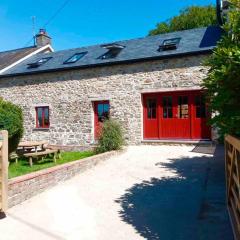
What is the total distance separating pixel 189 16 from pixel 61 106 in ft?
69.2

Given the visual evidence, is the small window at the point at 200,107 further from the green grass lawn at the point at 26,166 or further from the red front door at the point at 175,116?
the green grass lawn at the point at 26,166

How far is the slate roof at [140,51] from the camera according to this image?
1422cm

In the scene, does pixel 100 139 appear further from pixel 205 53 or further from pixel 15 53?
pixel 15 53

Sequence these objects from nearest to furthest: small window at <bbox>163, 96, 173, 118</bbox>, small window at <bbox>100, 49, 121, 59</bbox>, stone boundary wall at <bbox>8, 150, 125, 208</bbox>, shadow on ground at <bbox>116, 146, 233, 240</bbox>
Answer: shadow on ground at <bbox>116, 146, 233, 240</bbox> → stone boundary wall at <bbox>8, 150, 125, 208</bbox> → small window at <bbox>163, 96, 173, 118</bbox> → small window at <bbox>100, 49, 121, 59</bbox>

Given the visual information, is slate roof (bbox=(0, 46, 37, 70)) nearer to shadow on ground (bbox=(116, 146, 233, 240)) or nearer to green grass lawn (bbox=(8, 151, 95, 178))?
green grass lawn (bbox=(8, 151, 95, 178))

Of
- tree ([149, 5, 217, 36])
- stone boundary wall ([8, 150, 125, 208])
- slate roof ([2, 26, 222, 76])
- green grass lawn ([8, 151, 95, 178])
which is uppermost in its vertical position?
tree ([149, 5, 217, 36])

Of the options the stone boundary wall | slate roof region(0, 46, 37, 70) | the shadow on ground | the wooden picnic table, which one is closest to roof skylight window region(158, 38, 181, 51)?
the wooden picnic table

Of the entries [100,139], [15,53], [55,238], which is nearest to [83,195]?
[55,238]

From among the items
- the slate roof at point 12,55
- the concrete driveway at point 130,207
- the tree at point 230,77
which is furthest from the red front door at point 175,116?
the slate roof at point 12,55

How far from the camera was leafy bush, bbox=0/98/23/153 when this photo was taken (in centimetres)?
1017

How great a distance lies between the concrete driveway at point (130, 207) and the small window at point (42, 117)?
348 inches

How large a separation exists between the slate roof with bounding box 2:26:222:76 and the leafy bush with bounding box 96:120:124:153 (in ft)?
14.0

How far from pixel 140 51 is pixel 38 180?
10.3m

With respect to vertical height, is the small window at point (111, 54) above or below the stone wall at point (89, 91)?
above
